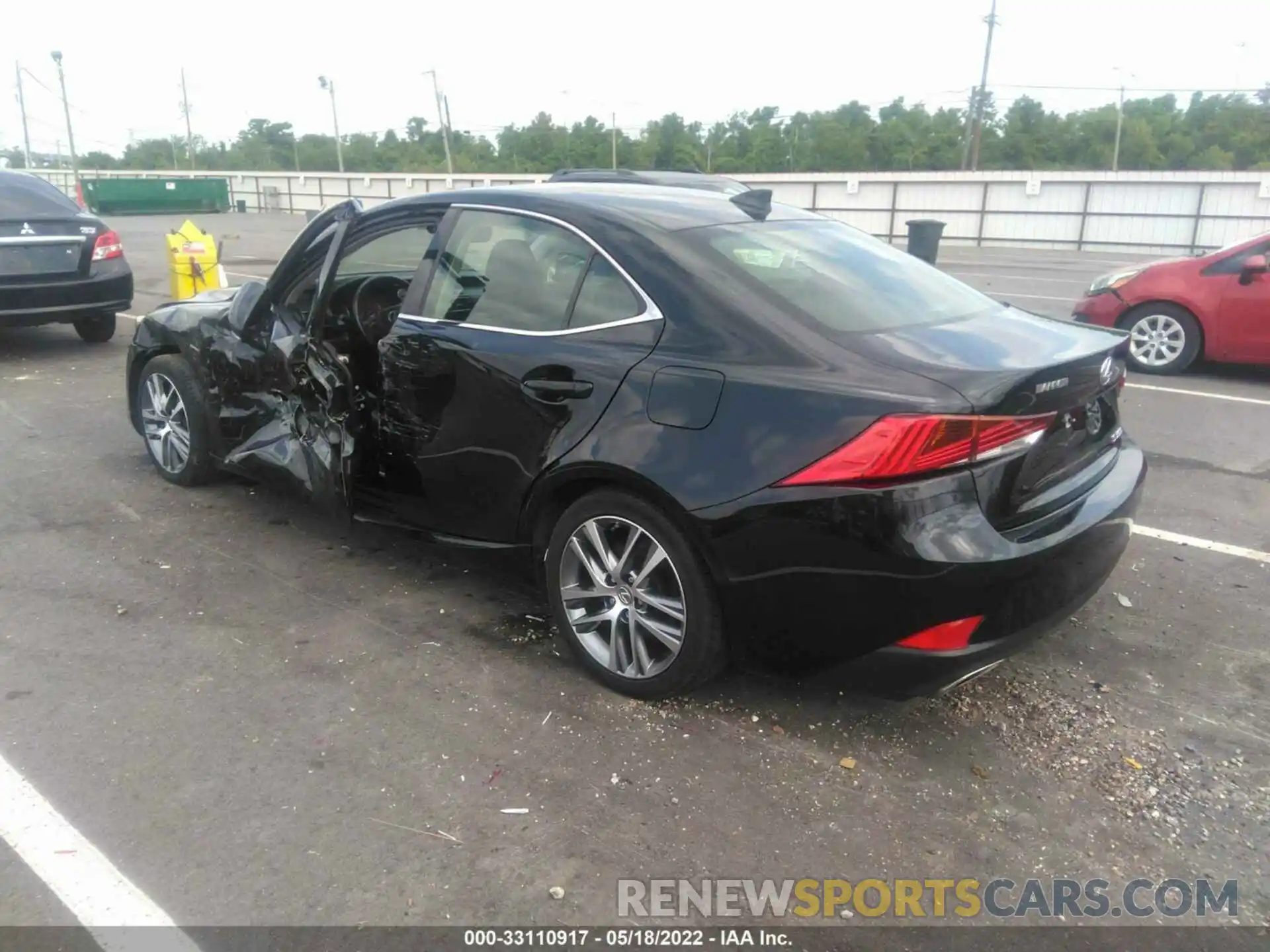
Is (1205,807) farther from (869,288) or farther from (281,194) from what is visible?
(281,194)

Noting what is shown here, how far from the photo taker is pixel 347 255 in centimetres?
432

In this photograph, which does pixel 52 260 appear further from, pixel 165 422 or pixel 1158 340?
pixel 1158 340

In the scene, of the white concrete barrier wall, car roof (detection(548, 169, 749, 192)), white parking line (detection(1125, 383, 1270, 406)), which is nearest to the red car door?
white parking line (detection(1125, 383, 1270, 406))

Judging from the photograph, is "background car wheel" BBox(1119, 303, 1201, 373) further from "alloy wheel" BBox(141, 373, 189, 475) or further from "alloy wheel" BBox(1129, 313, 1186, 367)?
"alloy wheel" BBox(141, 373, 189, 475)

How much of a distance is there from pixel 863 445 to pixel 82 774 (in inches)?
97.3

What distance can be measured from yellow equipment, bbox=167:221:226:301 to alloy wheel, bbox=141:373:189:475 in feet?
22.3

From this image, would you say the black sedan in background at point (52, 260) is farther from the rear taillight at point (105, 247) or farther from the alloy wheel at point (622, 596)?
the alloy wheel at point (622, 596)

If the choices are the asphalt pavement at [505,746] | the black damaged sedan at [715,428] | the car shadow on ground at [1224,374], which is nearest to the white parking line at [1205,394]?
the car shadow on ground at [1224,374]

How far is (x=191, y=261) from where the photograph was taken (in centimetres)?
1174

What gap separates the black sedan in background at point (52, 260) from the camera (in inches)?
324

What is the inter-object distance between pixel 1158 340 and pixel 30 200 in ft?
32.4

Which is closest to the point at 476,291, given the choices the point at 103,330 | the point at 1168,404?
the point at 1168,404

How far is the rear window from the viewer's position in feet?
27.5

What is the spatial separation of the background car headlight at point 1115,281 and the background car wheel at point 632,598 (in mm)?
7563
